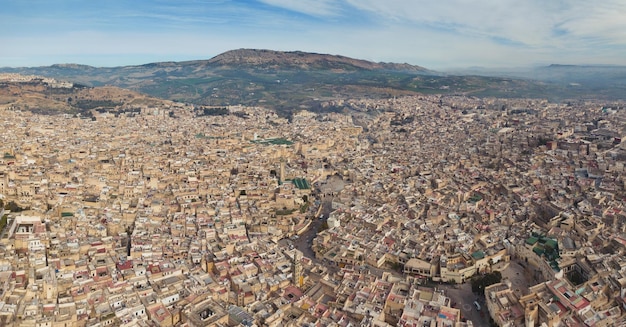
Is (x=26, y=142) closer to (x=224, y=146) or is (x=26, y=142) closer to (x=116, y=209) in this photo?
(x=224, y=146)

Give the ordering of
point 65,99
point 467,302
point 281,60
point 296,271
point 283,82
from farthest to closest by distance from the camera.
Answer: point 281,60 → point 283,82 → point 65,99 → point 296,271 → point 467,302

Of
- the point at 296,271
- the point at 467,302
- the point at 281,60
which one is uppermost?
the point at 281,60

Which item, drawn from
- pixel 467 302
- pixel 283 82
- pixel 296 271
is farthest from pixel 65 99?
pixel 467 302

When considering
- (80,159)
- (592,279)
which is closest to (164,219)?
(80,159)

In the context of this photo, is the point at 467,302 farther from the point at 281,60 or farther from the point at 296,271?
the point at 281,60

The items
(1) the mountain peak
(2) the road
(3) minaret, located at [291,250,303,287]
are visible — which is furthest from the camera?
(1) the mountain peak

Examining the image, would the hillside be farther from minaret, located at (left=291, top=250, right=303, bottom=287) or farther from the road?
the road

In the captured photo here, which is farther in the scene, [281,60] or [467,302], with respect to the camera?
[281,60]

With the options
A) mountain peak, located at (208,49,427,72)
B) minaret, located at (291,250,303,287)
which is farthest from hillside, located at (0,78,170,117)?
mountain peak, located at (208,49,427,72)
